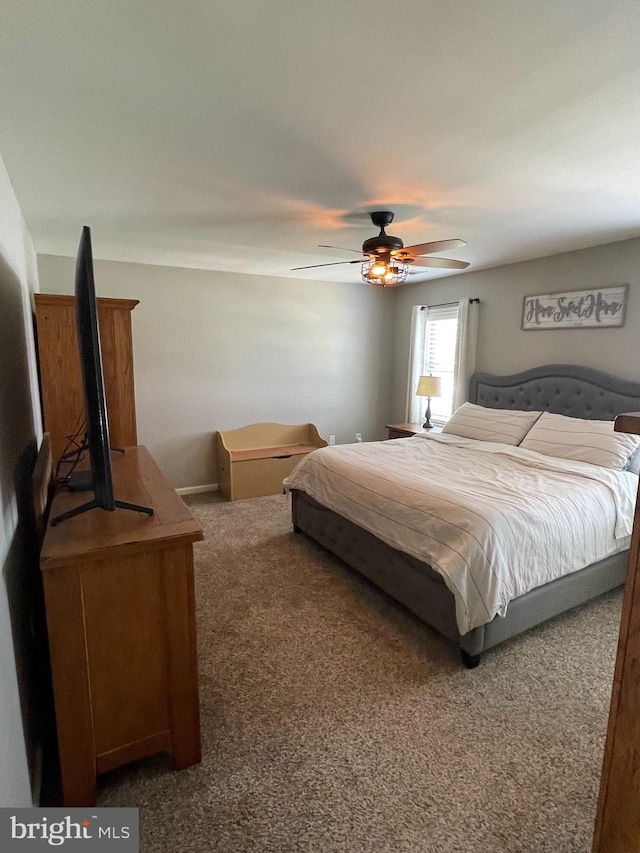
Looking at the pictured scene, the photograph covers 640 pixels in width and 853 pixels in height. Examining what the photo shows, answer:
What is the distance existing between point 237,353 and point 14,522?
11.1 ft

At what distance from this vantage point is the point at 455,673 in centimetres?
210

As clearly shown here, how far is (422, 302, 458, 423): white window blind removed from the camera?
4.89 m

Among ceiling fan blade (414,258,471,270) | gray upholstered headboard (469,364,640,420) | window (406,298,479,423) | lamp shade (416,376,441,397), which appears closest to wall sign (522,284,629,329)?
gray upholstered headboard (469,364,640,420)

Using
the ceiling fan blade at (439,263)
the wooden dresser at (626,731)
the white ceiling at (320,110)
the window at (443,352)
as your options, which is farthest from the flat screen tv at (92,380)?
the window at (443,352)

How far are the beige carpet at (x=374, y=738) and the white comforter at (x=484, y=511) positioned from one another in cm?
38

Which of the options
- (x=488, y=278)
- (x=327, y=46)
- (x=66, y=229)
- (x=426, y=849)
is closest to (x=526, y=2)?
(x=327, y=46)

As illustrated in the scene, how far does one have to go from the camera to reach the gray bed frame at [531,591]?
2178 mm

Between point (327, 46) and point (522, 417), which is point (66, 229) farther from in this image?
point (522, 417)

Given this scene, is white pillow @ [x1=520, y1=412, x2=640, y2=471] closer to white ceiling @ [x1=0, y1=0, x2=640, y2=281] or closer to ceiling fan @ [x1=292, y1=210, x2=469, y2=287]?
white ceiling @ [x1=0, y1=0, x2=640, y2=281]

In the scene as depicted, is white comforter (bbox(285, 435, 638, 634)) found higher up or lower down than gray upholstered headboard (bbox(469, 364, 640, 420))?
lower down

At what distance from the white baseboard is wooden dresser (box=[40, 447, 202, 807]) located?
10.2ft

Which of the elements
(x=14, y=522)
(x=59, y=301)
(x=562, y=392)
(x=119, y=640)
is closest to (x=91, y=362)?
(x=14, y=522)

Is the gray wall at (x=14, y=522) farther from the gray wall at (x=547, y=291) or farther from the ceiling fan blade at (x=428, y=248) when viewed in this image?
the gray wall at (x=547, y=291)

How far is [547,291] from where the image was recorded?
153 inches
